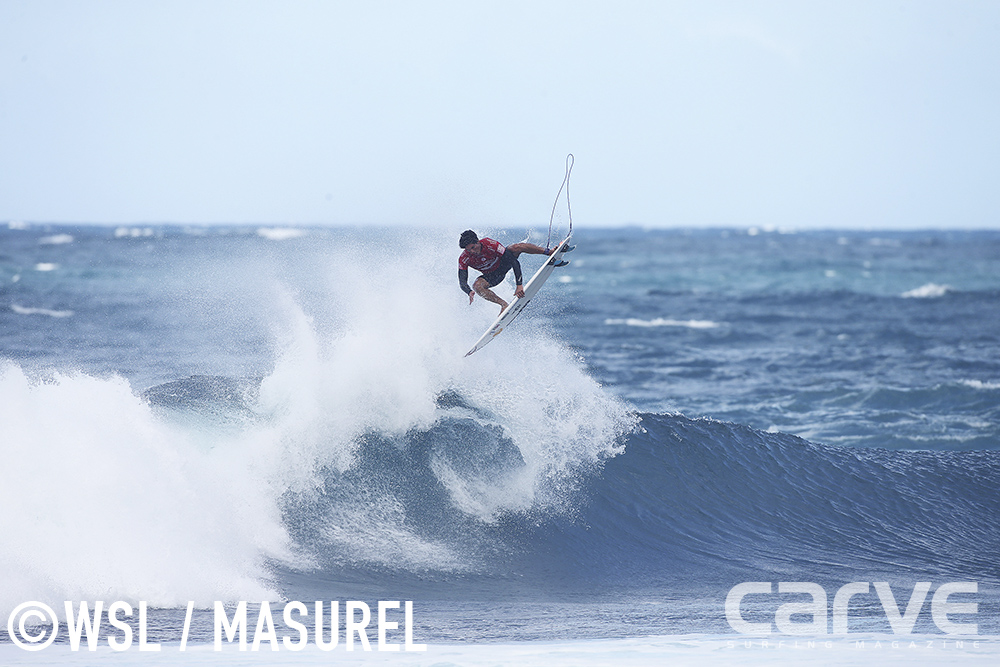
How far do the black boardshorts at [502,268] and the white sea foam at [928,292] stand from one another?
35.8 m

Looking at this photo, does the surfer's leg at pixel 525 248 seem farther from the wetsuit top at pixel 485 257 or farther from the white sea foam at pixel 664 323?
the white sea foam at pixel 664 323

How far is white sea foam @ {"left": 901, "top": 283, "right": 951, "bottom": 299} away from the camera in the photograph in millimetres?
40844

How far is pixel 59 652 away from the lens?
6.86 meters

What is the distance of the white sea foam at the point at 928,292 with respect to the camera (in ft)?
134

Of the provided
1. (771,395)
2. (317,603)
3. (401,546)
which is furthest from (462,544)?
(771,395)

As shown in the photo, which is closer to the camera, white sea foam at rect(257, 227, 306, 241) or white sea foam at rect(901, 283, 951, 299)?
white sea foam at rect(901, 283, 951, 299)

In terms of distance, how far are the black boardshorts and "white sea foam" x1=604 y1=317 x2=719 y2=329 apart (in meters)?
20.6

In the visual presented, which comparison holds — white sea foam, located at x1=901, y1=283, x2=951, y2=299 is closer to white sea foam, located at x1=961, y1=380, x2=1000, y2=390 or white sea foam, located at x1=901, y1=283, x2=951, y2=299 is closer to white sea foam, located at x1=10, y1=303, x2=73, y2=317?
white sea foam, located at x1=961, y1=380, x2=1000, y2=390

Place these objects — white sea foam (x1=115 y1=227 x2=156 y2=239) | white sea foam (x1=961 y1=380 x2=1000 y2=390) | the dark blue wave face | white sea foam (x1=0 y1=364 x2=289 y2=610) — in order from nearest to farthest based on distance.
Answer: white sea foam (x1=0 y1=364 x2=289 y2=610) < the dark blue wave face < white sea foam (x1=961 y1=380 x2=1000 y2=390) < white sea foam (x1=115 y1=227 x2=156 y2=239)

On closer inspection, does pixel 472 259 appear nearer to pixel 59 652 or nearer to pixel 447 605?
pixel 447 605

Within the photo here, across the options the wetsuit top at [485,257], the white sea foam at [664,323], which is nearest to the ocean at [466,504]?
Result: the wetsuit top at [485,257]

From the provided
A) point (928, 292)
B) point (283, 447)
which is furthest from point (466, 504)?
point (928, 292)

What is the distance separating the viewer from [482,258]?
948 centimetres

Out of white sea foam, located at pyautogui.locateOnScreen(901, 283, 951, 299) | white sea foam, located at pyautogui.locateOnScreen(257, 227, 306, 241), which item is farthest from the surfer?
white sea foam, located at pyautogui.locateOnScreen(257, 227, 306, 241)
